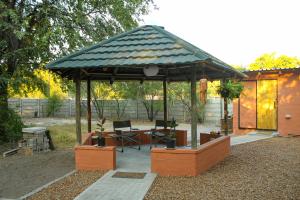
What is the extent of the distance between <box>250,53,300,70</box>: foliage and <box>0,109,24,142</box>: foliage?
2409 cm

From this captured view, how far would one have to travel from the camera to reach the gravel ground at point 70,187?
5.58 meters

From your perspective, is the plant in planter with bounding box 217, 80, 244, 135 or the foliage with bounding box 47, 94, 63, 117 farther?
the foliage with bounding box 47, 94, 63, 117

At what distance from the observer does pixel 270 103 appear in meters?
14.0

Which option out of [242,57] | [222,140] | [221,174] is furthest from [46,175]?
[242,57]

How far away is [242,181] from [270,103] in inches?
335

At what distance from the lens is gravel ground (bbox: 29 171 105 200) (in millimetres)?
5584

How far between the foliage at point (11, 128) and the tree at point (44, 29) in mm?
197

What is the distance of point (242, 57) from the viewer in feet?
177

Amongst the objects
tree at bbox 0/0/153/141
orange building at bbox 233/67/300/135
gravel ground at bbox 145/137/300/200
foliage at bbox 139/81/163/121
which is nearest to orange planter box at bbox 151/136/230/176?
gravel ground at bbox 145/137/300/200

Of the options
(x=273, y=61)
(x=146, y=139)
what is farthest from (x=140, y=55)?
(x=273, y=61)

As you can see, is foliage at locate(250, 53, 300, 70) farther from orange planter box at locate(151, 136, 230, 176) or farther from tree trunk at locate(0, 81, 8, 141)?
orange planter box at locate(151, 136, 230, 176)

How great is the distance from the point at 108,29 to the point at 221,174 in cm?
837

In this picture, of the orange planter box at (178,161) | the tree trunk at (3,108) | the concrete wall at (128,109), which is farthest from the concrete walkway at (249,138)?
the concrete wall at (128,109)

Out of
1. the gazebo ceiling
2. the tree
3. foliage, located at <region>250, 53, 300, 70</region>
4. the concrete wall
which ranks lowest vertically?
the concrete wall
